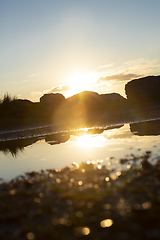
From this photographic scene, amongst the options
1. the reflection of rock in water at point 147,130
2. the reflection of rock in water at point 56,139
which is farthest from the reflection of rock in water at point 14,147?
the reflection of rock in water at point 147,130

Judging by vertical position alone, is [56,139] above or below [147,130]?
above

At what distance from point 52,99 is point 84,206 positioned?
155 feet

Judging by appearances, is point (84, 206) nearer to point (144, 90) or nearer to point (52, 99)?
point (52, 99)

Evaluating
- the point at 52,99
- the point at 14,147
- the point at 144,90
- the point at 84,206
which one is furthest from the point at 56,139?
the point at 144,90

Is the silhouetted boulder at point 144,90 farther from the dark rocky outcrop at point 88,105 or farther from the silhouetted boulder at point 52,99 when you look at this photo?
the silhouetted boulder at point 52,99

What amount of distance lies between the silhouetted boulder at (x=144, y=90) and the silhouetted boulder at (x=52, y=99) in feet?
59.8

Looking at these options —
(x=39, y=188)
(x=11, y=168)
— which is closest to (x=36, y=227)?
(x=39, y=188)

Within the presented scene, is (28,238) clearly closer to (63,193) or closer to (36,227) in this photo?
(36,227)

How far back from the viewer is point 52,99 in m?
52.1

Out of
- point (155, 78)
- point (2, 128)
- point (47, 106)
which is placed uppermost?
point (155, 78)

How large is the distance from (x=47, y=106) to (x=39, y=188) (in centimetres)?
4277

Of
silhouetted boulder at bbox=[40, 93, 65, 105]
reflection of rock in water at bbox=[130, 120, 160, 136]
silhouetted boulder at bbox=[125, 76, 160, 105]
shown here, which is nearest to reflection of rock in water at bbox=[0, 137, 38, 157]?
reflection of rock in water at bbox=[130, 120, 160, 136]

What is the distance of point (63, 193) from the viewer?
6.90 meters

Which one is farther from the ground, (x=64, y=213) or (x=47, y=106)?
(x=47, y=106)
